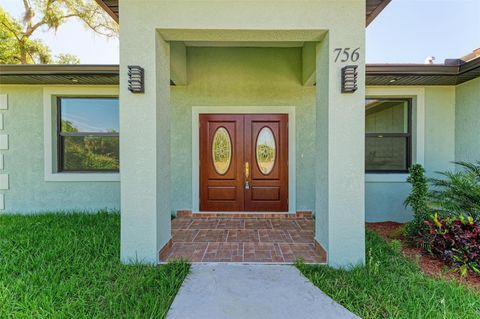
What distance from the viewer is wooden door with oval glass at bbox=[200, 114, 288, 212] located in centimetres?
605

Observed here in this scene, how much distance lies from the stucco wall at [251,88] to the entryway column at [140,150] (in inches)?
96.8

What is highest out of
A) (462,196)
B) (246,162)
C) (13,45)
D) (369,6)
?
(13,45)

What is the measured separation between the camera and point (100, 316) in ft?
8.06

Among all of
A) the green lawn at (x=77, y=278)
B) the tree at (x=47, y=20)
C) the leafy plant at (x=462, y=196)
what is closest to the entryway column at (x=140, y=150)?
the green lawn at (x=77, y=278)

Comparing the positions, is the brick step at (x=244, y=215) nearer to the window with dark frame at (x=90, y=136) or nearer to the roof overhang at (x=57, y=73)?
the window with dark frame at (x=90, y=136)

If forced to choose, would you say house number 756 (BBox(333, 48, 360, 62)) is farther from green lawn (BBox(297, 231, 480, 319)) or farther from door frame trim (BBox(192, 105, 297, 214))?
green lawn (BBox(297, 231, 480, 319))

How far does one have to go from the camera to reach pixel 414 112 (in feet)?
19.2

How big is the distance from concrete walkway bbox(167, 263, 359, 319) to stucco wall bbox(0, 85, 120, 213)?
3962mm

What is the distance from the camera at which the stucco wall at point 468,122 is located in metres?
5.18

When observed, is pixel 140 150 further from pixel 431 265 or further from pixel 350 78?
pixel 431 265

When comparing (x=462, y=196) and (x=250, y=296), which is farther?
(x=462, y=196)

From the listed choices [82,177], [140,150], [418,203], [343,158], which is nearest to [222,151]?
[140,150]

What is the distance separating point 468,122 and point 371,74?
7.87ft

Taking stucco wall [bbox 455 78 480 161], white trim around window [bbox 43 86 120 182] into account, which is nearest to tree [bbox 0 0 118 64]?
white trim around window [bbox 43 86 120 182]
